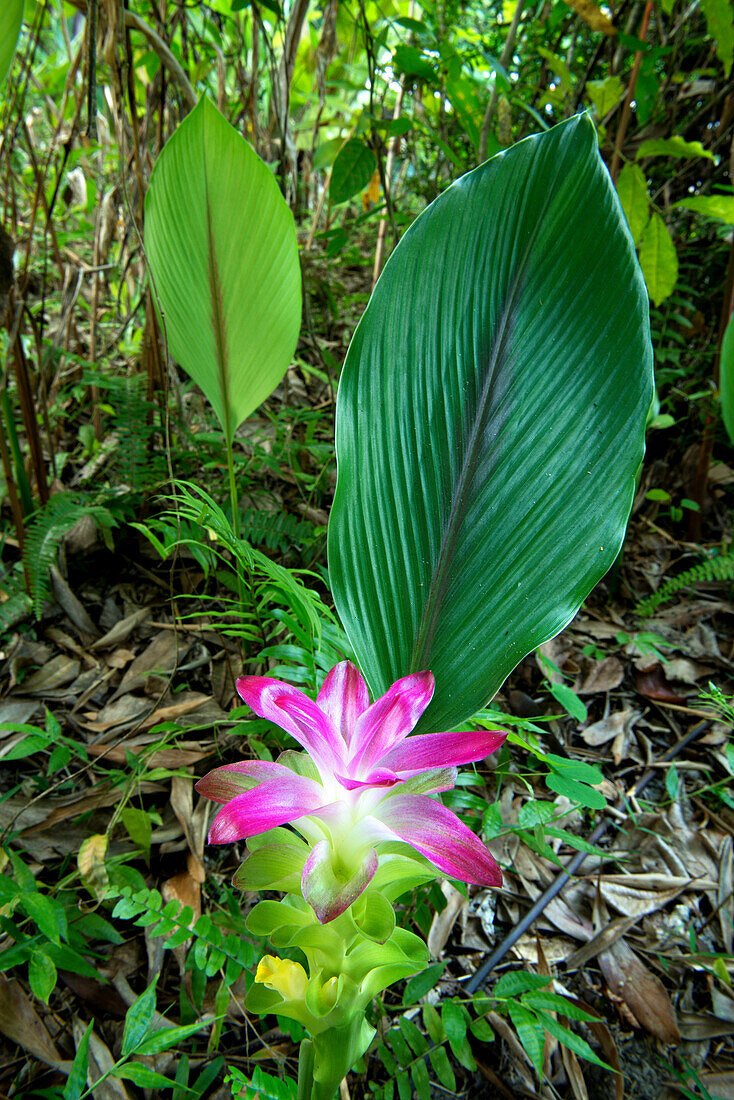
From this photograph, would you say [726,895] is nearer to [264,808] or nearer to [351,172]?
[264,808]

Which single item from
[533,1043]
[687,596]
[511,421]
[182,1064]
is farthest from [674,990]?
[687,596]

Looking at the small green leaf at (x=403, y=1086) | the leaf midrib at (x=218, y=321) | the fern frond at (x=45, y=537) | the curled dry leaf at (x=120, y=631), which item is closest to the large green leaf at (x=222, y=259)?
the leaf midrib at (x=218, y=321)

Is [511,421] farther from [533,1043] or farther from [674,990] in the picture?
[674,990]

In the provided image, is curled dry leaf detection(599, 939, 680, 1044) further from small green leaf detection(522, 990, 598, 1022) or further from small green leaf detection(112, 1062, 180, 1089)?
small green leaf detection(112, 1062, 180, 1089)

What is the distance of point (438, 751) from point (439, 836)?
0.05 metres

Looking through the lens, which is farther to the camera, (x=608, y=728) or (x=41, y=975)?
(x=608, y=728)

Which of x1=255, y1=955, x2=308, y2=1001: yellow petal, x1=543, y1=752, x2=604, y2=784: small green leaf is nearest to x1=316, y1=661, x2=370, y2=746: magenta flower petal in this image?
x1=255, y1=955, x2=308, y2=1001: yellow petal

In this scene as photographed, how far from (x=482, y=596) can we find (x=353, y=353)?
215mm

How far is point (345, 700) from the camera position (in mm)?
403

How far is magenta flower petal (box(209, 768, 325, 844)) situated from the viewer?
33 cm

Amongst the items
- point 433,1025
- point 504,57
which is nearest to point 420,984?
point 433,1025

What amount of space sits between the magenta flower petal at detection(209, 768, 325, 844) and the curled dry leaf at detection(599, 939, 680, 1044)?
0.62 m

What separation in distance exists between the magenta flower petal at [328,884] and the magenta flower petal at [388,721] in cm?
5

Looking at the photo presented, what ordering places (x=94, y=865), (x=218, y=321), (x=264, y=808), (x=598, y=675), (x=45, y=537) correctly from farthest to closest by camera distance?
(x=598, y=675) → (x=45, y=537) → (x=218, y=321) → (x=94, y=865) → (x=264, y=808)
